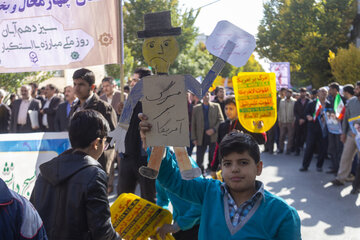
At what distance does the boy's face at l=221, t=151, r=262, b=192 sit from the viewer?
6.21 feet

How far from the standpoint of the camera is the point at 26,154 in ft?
13.6

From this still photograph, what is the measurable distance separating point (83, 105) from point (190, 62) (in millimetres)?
27435

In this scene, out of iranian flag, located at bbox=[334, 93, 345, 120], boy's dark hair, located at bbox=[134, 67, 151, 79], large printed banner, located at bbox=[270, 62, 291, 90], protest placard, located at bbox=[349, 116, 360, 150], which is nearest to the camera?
boy's dark hair, located at bbox=[134, 67, 151, 79]

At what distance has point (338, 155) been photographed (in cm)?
836

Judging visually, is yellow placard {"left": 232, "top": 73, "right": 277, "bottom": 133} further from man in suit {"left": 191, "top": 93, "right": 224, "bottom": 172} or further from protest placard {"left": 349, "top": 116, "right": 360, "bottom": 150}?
Answer: man in suit {"left": 191, "top": 93, "right": 224, "bottom": 172}

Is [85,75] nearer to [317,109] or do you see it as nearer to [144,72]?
[144,72]

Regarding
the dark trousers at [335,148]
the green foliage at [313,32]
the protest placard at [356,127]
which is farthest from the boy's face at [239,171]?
the green foliage at [313,32]

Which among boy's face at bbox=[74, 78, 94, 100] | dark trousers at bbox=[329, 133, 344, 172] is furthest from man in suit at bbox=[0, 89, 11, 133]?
dark trousers at bbox=[329, 133, 344, 172]

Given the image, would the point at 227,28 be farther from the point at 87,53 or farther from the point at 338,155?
the point at 338,155

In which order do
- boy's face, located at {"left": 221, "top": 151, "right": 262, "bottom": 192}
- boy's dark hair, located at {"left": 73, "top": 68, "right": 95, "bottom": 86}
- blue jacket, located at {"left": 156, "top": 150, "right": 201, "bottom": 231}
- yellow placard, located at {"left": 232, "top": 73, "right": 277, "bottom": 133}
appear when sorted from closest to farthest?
boy's face, located at {"left": 221, "top": 151, "right": 262, "bottom": 192} < blue jacket, located at {"left": 156, "top": 150, "right": 201, "bottom": 231} < yellow placard, located at {"left": 232, "top": 73, "right": 277, "bottom": 133} < boy's dark hair, located at {"left": 73, "top": 68, "right": 95, "bottom": 86}

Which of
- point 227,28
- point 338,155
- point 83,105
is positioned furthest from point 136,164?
point 338,155

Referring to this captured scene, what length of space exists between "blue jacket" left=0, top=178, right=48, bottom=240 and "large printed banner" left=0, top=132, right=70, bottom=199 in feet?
9.21

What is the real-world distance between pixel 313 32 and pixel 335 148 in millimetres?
19779

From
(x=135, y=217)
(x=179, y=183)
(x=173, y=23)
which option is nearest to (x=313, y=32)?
(x=173, y=23)
